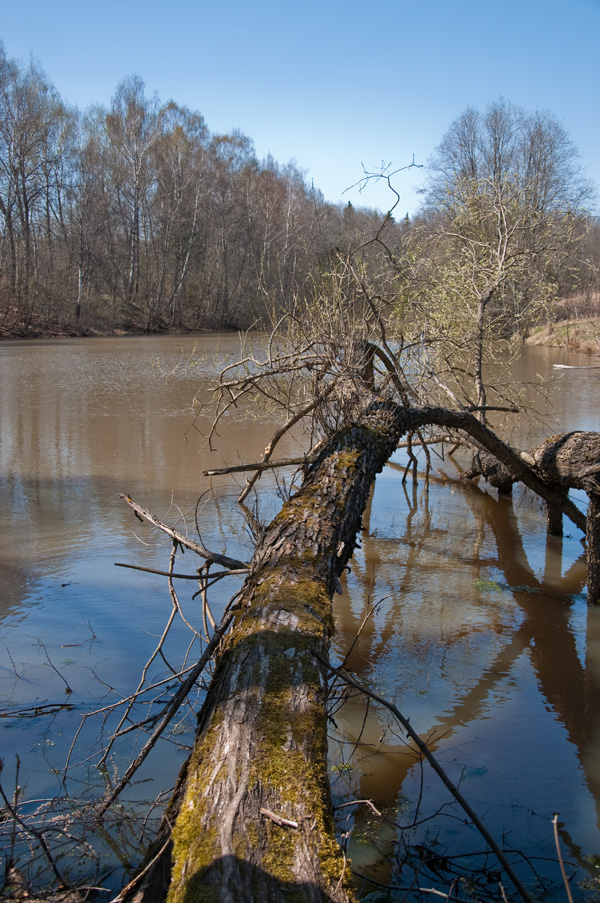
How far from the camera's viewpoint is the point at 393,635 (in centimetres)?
505

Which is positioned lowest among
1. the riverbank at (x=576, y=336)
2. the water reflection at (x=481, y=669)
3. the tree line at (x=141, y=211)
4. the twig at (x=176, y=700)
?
the water reflection at (x=481, y=669)

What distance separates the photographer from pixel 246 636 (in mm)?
2602

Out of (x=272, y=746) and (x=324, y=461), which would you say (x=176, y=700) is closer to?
(x=272, y=746)

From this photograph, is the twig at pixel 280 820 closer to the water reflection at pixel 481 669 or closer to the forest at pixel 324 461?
the forest at pixel 324 461

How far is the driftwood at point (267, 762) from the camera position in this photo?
167 centimetres

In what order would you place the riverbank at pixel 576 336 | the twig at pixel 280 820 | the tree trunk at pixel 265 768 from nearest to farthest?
1. the tree trunk at pixel 265 768
2. the twig at pixel 280 820
3. the riverbank at pixel 576 336

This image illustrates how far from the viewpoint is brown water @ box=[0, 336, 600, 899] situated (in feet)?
10.3

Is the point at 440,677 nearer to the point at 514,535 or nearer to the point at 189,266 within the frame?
the point at 514,535

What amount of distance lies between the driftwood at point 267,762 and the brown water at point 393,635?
0.61 meters

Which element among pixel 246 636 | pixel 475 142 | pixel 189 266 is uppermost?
pixel 475 142

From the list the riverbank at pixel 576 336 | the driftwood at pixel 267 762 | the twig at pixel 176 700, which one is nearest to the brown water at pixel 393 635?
the twig at pixel 176 700

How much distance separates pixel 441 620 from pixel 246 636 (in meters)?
3.05

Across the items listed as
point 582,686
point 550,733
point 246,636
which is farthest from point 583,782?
point 246,636

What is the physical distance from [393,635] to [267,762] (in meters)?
3.18
